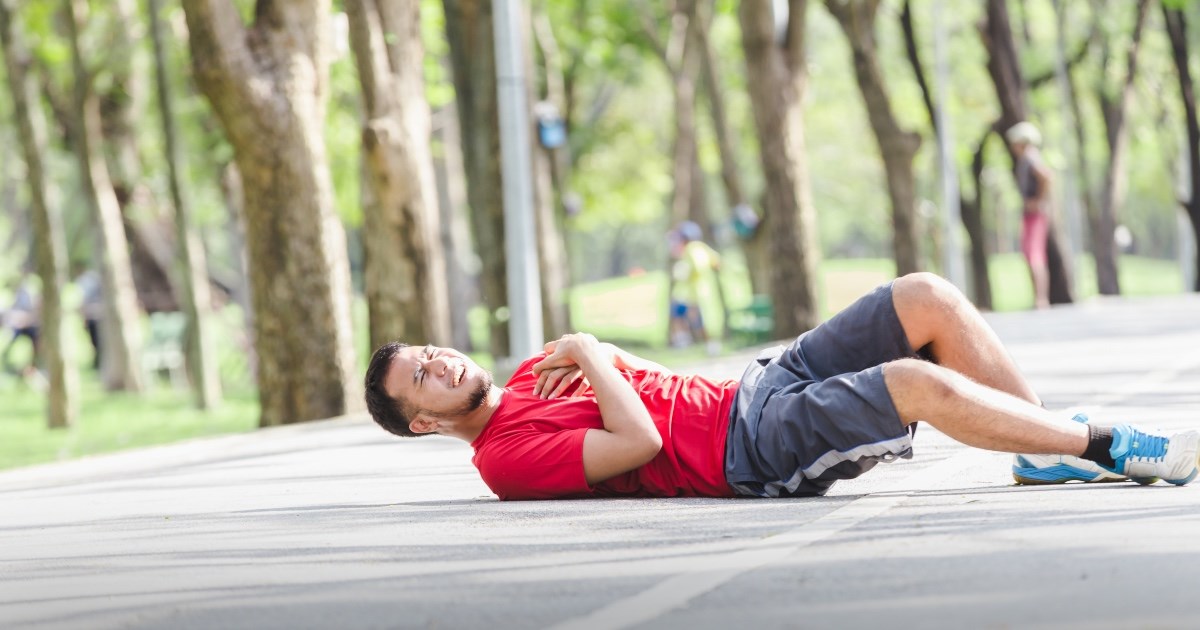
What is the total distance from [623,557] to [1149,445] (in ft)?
6.36

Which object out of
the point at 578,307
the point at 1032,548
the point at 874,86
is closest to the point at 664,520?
the point at 1032,548

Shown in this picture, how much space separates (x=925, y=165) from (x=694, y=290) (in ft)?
117

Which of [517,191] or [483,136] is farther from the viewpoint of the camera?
[483,136]

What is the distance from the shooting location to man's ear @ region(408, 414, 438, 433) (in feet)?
22.8

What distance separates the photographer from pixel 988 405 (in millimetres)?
6309

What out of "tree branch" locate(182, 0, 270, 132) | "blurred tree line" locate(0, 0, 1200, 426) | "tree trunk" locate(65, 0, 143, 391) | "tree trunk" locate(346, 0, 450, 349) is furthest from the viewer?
"tree trunk" locate(65, 0, 143, 391)

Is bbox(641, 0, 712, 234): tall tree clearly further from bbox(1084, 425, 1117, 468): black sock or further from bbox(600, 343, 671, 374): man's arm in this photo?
bbox(1084, 425, 1117, 468): black sock

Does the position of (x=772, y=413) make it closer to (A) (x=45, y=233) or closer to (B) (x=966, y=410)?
(B) (x=966, y=410)

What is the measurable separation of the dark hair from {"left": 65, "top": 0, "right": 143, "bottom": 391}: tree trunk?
18972 mm

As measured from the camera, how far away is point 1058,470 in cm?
679

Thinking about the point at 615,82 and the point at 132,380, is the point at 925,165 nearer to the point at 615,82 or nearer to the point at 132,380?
the point at 615,82

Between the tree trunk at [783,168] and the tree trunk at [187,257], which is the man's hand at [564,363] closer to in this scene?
the tree trunk at [783,168]

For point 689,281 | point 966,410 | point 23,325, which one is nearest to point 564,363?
point 966,410

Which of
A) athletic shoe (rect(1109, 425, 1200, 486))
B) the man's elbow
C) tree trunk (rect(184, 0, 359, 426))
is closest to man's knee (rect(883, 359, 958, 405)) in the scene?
athletic shoe (rect(1109, 425, 1200, 486))
